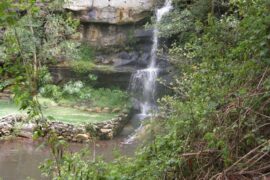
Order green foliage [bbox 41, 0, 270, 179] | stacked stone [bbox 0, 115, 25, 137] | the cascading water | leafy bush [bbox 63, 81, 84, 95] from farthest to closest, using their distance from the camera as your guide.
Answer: leafy bush [bbox 63, 81, 84, 95] < the cascading water < stacked stone [bbox 0, 115, 25, 137] < green foliage [bbox 41, 0, 270, 179]

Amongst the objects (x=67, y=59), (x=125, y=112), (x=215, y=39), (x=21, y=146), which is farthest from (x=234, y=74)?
(x=67, y=59)

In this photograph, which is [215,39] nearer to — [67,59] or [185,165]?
[185,165]

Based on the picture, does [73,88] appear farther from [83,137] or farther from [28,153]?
[28,153]

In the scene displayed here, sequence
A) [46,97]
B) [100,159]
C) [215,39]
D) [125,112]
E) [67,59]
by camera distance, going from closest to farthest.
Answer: [100,159] → [215,39] → [125,112] → [46,97] → [67,59]

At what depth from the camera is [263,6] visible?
381 centimetres

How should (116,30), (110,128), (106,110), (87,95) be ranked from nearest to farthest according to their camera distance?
(110,128), (106,110), (87,95), (116,30)

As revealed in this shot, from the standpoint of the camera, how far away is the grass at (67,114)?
11.9m

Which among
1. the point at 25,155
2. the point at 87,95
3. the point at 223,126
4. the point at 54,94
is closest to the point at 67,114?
the point at 54,94

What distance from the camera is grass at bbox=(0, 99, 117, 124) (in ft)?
39.0

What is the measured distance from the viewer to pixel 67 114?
12547 mm

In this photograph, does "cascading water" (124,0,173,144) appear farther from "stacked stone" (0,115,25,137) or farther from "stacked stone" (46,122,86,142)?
"stacked stone" (0,115,25,137)

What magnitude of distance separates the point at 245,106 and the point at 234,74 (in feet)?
2.19

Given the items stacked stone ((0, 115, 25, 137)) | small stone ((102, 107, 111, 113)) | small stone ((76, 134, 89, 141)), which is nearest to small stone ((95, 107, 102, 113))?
small stone ((102, 107, 111, 113))

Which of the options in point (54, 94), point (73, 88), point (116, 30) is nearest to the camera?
point (54, 94)
